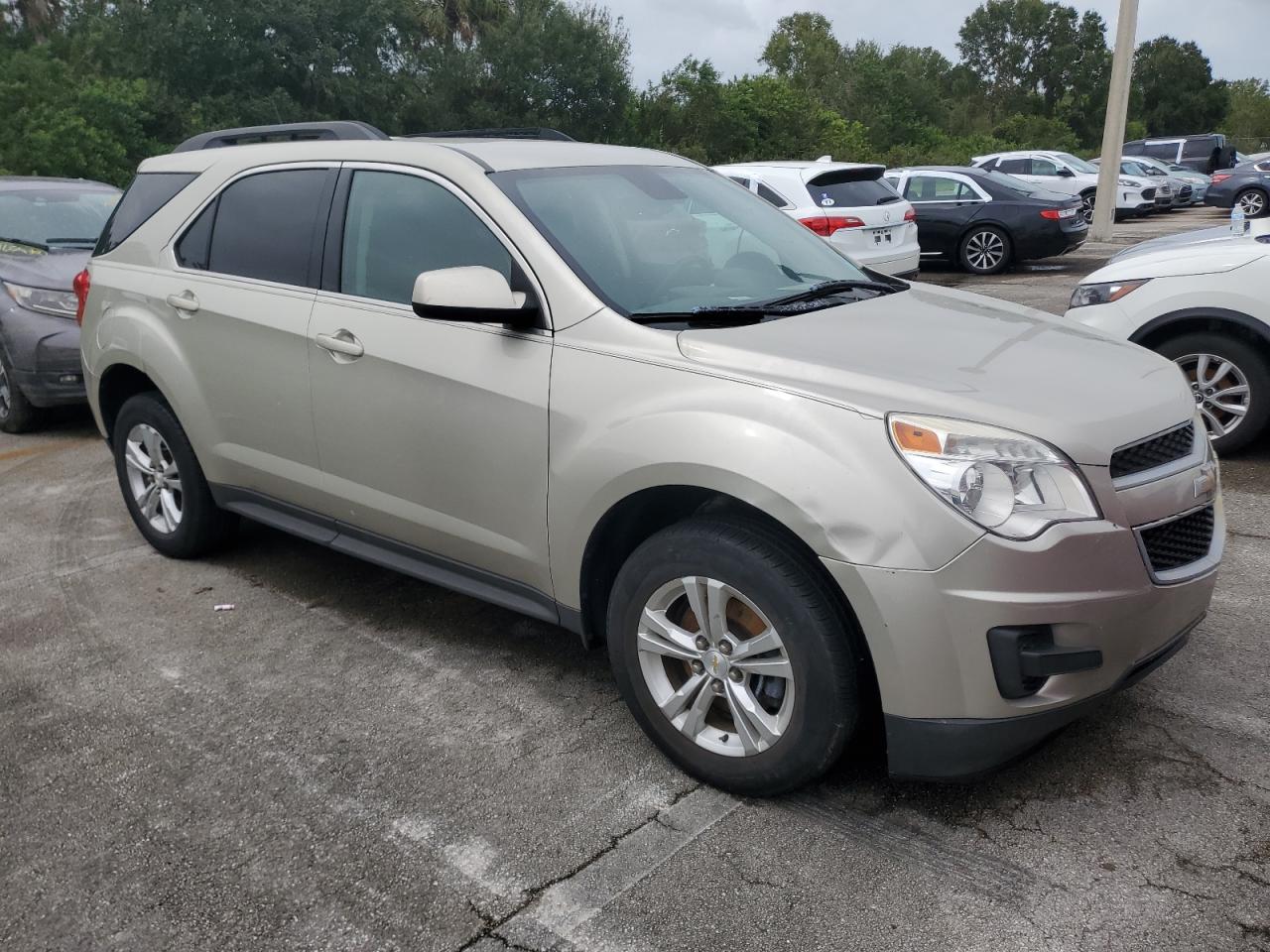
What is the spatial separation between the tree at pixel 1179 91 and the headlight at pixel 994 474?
3152 inches

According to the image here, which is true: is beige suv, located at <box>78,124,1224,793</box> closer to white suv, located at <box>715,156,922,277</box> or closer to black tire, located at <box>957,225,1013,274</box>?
white suv, located at <box>715,156,922,277</box>

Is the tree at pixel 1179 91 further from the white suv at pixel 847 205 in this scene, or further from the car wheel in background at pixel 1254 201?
the white suv at pixel 847 205

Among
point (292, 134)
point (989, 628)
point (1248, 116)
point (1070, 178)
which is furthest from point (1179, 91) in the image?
point (989, 628)

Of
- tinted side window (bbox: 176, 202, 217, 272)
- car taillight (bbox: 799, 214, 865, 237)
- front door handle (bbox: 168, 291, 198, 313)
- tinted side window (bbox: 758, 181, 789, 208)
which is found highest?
tinted side window (bbox: 758, 181, 789, 208)

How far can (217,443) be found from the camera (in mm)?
4531

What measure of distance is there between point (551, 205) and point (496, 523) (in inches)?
40.5

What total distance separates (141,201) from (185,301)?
2.48 feet

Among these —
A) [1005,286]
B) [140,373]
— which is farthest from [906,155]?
[140,373]

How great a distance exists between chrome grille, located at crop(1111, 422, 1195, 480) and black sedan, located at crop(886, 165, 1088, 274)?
43.3 feet

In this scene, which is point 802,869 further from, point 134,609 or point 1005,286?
point 1005,286

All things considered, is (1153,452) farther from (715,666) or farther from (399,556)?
(399,556)

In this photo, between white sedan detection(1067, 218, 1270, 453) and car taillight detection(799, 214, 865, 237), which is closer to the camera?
white sedan detection(1067, 218, 1270, 453)

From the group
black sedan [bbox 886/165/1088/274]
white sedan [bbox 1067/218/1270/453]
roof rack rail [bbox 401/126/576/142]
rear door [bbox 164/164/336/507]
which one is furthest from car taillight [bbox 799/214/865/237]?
rear door [bbox 164/164/336/507]

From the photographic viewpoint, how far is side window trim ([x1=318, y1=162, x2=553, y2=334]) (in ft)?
11.2
